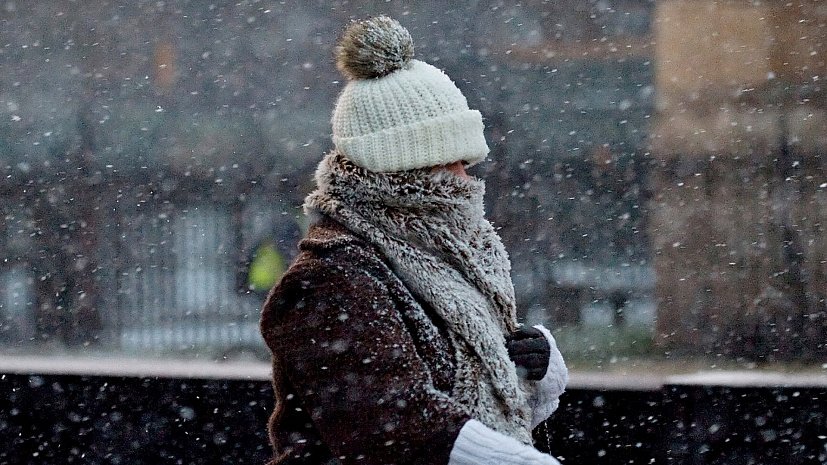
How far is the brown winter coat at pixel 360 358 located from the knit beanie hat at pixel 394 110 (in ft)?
0.71

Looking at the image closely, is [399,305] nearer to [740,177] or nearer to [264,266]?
[740,177]

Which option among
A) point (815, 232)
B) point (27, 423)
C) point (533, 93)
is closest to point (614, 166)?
point (533, 93)

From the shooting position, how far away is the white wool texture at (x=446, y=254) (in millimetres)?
1964

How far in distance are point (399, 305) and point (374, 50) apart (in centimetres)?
52

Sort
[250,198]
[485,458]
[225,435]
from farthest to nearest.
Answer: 1. [250,198]
2. [225,435]
3. [485,458]

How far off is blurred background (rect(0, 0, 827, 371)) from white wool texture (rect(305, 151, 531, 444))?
15.2 ft

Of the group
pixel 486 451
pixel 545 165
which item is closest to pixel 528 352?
pixel 486 451

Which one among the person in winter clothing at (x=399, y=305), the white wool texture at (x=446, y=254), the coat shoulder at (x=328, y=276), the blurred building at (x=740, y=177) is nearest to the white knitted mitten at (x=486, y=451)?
the person in winter clothing at (x=399, y=305)

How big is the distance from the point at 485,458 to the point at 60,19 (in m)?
7.16

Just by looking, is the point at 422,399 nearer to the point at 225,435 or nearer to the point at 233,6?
the point at 225,435

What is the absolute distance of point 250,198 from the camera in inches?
295

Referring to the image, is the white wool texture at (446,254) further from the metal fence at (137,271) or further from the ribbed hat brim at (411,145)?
the metal fence at (137,271)

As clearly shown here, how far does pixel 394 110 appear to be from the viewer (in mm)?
2055

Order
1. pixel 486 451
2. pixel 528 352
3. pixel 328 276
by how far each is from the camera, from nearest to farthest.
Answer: pixel 486 451 < pixel 328 276 < pixel 528 352
